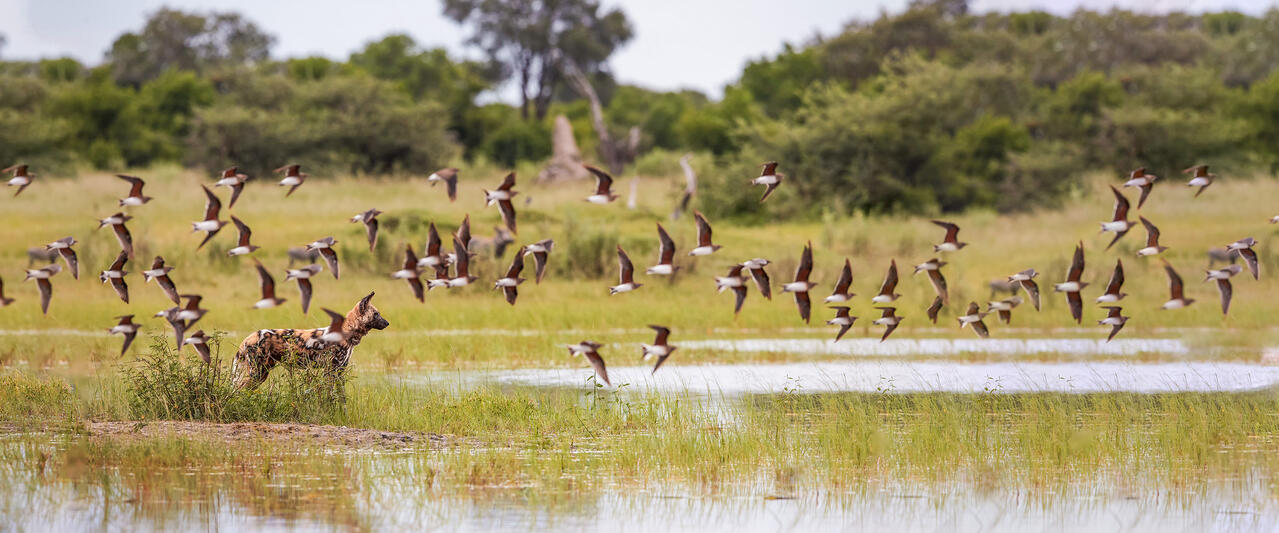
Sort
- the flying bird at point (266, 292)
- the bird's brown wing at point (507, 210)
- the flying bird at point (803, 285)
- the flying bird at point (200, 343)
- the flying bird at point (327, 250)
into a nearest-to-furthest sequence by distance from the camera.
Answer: the flying bird at point (266, 292) → the flying bird at point (327, 250) → the flying bird at point (803, 285) → the bird's brown wing at point (507, 210) → the flying bird at point (200, 343)

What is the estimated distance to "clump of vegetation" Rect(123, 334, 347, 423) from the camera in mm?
13758

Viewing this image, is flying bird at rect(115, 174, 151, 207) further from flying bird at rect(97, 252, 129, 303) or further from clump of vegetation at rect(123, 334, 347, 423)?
clump of vegetation at rect(123, 334, 347, 423)

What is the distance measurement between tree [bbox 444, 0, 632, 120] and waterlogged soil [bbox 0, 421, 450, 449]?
6626cm

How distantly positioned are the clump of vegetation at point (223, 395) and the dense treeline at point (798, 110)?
3077cm

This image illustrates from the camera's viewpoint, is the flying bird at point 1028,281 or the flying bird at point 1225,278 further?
the flying bird at point 1225,278

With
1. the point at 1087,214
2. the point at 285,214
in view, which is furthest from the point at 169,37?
the point at 1087,214

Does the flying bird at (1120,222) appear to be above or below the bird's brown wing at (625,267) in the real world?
above

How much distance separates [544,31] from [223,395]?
66.7 m

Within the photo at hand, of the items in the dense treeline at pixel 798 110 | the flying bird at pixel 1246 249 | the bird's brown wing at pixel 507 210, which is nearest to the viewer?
the bird's brown wing at pixel 507 210

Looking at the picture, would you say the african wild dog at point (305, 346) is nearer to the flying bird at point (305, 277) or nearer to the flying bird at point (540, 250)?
the flying bird at point (305, 277)

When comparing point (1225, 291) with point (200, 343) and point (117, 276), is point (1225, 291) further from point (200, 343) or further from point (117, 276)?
point (117, 276)

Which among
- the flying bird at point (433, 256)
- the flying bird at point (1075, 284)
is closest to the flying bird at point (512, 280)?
the flying bird at point (433, 256)

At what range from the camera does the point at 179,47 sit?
282 feet

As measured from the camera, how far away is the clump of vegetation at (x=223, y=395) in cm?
1376
